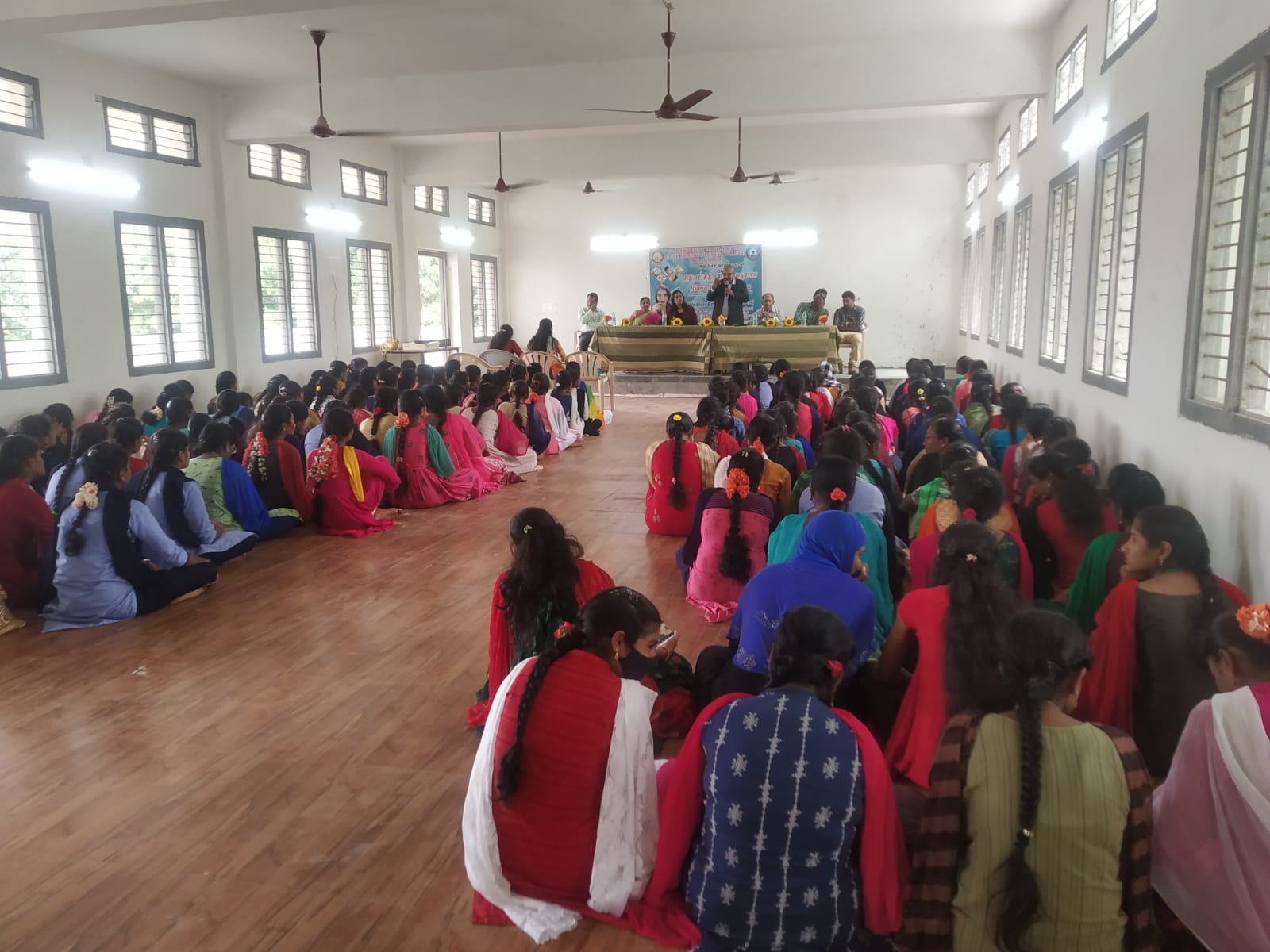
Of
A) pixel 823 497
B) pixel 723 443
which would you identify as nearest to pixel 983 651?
pixel 823 497

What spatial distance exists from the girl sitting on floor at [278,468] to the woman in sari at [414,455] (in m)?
0.70

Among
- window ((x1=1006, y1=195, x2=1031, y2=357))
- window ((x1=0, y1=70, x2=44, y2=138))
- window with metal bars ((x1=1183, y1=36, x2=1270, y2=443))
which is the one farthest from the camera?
window ((x1=1006, y1=195, x2=1031, y2=357))

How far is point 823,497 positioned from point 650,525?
8.13 feet

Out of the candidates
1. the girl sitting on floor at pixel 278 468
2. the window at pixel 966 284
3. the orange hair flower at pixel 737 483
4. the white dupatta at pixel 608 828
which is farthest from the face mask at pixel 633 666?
the window at pixel 966 284

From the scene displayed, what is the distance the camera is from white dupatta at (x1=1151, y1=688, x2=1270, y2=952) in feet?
5.81

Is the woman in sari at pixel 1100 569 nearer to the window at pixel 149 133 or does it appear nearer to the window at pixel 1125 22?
the window at pixel 1125 22

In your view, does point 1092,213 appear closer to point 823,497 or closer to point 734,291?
point 823,497

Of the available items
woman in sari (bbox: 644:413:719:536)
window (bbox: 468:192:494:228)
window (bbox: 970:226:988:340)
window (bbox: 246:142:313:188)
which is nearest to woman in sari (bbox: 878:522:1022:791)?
woman in sari (bbox: 644:413:719:536)

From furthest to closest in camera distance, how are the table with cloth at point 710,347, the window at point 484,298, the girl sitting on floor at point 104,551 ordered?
1. the window at point 484,298
2. the table with cloth at point 710,347
3. the girl sitting on floor at point 104,551

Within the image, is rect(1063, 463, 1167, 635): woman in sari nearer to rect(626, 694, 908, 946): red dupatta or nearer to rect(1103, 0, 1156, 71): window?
rect(626, 694, 908, 946): red dupatta

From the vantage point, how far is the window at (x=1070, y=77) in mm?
6625

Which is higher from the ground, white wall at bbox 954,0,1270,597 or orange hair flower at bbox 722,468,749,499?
white wall at bbox 954,0,1270,597

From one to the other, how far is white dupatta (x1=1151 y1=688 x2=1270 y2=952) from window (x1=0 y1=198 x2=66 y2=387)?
7883 mm

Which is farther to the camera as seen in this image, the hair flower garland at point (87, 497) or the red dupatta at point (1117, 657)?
the hair flower garland at point (87, 497)
